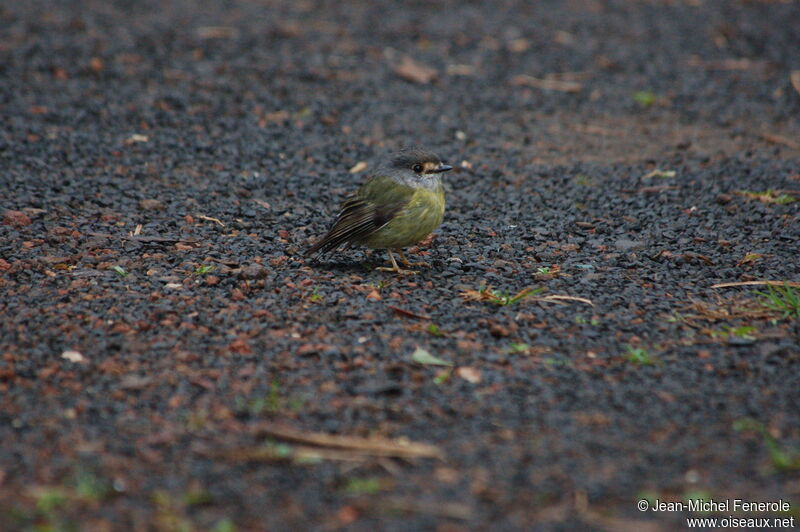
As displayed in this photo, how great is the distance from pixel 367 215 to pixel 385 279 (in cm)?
51

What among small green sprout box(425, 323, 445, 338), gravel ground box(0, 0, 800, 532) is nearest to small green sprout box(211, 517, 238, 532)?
gravel ground box(0, 0, 800, 532)

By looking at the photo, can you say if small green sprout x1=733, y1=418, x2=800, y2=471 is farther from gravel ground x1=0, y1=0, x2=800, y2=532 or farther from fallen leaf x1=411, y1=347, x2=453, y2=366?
fallen leaf x1=411, y1=347, x2=453, y2=366

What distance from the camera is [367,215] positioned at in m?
6.11

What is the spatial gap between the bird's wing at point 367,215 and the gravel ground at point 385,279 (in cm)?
25

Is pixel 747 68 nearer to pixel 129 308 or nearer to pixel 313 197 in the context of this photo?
pixel 313 197

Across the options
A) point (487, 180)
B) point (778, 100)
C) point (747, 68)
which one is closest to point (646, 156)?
point (487, 180)

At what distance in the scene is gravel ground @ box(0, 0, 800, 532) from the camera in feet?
11.9

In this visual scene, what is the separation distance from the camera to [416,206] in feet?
19.9

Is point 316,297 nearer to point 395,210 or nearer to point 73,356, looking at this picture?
point 395,210

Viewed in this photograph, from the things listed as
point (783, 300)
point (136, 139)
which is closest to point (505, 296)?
point (783, 300)

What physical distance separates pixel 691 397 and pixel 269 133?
5.63 meters

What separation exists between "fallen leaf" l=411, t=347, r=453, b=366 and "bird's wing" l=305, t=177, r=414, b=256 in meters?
1.62

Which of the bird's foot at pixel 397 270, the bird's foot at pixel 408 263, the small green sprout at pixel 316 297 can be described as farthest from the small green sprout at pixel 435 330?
the bird's foot at pixel 408 263

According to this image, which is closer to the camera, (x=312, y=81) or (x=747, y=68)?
Answer: (x=312, y=81)
